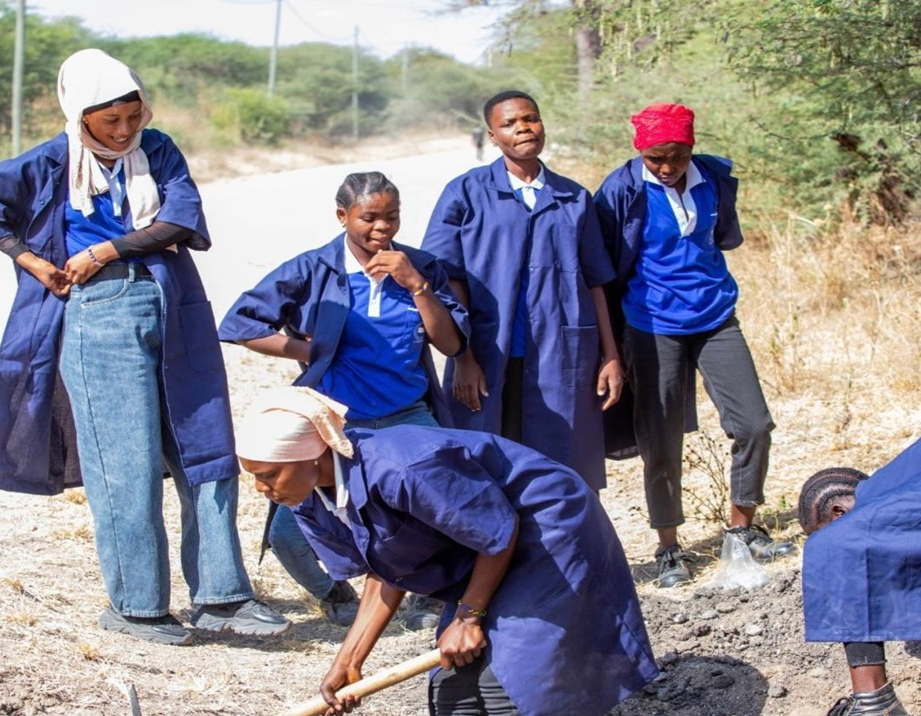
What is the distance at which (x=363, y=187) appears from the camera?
14.8 feet

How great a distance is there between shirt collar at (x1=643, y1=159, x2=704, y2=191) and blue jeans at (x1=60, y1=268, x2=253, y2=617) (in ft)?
5.96

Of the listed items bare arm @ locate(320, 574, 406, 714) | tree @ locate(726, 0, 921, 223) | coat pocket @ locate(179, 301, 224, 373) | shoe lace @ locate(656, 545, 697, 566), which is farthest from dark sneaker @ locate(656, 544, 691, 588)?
tree @ locate(726, 0, 921, 223)

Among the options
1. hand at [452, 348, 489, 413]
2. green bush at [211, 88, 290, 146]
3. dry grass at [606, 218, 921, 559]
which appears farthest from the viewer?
green bush at [211, 88, 290, 146]

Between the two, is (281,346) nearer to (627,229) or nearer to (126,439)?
(126,439)

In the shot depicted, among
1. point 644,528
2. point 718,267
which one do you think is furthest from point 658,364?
point 644,528

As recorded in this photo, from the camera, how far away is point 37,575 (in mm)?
5328

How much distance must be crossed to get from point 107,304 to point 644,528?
111 inches

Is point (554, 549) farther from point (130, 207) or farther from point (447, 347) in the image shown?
point (130, 207)

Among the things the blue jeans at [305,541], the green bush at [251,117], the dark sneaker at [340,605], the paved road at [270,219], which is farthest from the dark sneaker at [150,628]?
the green bush at [251,117]

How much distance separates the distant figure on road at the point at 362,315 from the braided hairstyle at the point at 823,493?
4.29ft

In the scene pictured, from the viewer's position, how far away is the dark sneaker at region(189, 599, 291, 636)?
4727 millimetres

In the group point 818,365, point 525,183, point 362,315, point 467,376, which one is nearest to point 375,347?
point 362,315

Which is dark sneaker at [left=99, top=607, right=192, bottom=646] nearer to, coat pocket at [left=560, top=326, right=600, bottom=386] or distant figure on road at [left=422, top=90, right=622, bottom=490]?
distant figure on road at [left=422, top=90, right=622, bottom=490]

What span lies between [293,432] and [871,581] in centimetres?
137
